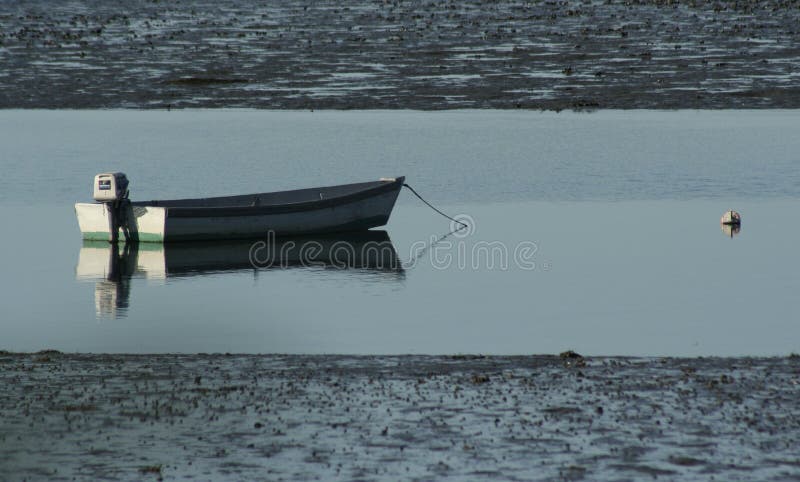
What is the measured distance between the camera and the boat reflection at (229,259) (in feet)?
88.7

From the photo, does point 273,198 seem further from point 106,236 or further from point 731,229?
point 731,229

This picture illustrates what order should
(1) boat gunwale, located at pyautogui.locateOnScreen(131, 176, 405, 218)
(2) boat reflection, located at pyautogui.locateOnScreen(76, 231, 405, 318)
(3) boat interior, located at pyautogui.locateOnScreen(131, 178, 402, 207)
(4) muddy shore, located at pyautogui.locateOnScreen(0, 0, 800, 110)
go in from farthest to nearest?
(4) muddy shore, located at pyautogui.locateOnScreen(0, 0, 800, 110) < (3) boat interior, located at pyautogui.locateOnScreen(131, 178, 402, 207) < (1) boat gunwale, located at pyautogui.locateOnScreen(131, 176, 405, 218) < (2) boat reflection, located at pyautogui.locateOnScreen(76, 231, 405, 318)

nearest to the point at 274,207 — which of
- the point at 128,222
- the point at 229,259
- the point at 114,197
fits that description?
the point at 229,259

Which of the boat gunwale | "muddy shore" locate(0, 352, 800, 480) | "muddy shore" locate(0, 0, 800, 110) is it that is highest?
"muddy shore" locate(0, 0, 800, 110)

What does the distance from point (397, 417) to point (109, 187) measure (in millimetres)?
17236

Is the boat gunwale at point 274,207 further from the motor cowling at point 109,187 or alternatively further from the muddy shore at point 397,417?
the muddy shore at point 397,417

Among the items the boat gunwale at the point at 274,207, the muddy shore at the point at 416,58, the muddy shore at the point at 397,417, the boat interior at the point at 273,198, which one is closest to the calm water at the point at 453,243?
the boat gunwale at the point at 274,207

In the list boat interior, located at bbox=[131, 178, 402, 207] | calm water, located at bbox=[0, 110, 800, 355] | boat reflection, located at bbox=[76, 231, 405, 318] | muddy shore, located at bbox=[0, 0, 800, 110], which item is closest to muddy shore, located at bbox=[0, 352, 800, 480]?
calm water, located at bbox=[0, 110, 800, 355]

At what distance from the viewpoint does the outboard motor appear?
30.7m

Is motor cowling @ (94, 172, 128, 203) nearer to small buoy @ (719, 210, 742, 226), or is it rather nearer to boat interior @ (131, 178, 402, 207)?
boat interior @ (131, 178, 402, 207)

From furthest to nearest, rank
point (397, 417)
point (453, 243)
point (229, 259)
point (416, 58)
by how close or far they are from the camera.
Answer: point (416, 58) → point (453, 243) → point (229, 259) → point (397, 417)

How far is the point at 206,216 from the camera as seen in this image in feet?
101

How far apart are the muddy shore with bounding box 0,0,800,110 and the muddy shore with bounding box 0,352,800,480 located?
38590 millimetres

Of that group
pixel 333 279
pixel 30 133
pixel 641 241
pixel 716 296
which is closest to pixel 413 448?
pixel 716 296
